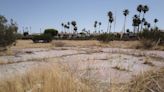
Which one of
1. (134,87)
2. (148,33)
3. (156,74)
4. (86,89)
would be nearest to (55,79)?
(86,89)

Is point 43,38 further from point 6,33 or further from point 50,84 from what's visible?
point 50,84

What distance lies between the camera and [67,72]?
11.1 ft

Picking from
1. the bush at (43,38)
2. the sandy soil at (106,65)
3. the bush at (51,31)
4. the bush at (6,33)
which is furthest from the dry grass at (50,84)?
the bush at (51,31)

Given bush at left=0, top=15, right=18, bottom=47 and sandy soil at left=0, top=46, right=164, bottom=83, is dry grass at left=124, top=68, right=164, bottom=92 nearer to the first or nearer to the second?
sandy soil at left=0, top=46, right=164, bottom=83

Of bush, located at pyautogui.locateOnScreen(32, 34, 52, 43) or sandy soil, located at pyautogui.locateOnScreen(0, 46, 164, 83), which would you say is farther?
bush, located at pyautogui.locateOnScreen(32, 34, 52, 43)

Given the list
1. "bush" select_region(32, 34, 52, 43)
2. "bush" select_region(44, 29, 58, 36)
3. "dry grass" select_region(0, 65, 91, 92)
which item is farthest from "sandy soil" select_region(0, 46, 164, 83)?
"bush" select_region(44, 29, 58, 36)

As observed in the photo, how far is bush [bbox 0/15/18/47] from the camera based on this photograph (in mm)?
31250

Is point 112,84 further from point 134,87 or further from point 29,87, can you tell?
point 29,87

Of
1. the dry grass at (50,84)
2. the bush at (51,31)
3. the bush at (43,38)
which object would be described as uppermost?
the dry grass at (50,84)

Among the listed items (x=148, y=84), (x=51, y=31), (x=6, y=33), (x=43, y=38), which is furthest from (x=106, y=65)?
(x=51, y=31)

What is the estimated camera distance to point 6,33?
32.2 m

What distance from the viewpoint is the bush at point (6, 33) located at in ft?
103

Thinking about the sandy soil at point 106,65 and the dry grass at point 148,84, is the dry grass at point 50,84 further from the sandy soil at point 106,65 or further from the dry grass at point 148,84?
the dry grass at point 148,84

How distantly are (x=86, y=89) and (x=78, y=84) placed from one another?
0.68 feet
